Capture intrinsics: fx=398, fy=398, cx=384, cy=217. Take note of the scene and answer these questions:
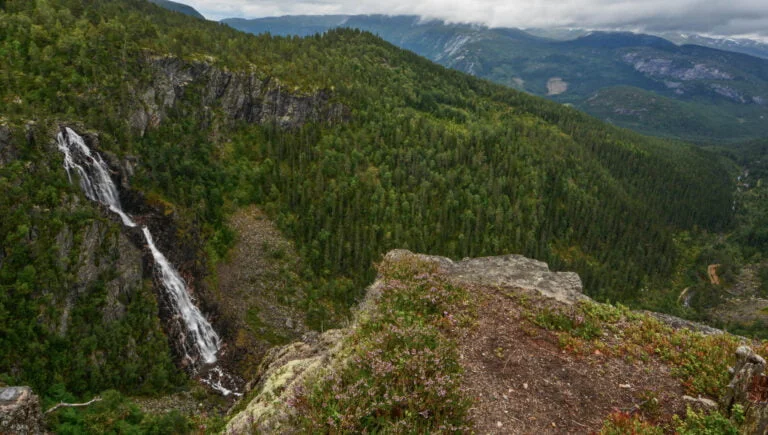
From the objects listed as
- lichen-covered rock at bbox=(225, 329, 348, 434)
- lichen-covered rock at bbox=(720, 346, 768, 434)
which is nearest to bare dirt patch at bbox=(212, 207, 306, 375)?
lichen-covered rock at bbox=(225, 329, 348, 434)

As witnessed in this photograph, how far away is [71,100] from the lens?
67.4 m

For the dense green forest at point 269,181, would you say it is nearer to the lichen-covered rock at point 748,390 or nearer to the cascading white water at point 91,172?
the cascading white water at point 91,172

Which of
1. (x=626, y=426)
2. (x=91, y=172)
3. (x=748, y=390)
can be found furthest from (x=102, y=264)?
(x=748, y=390)

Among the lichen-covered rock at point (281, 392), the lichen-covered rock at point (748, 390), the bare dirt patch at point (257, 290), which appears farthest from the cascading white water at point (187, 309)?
the lichen-covered rock at point (748, 390)

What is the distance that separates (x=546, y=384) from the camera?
14.5 metres

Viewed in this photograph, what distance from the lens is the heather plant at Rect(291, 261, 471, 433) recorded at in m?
11.0

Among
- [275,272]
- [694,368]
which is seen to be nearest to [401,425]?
[694,368]

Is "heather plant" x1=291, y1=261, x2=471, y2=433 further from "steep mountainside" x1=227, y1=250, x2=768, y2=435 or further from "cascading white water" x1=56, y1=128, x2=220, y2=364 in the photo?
"cascading white water" x1=56, y1=128, x2=220, y2=364

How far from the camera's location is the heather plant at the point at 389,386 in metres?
11.0

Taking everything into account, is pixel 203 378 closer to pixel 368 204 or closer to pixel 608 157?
pixel 368 204

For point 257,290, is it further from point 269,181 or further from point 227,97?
point 227,97

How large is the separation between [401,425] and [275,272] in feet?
227

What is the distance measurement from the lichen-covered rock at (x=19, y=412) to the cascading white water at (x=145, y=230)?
4035cm

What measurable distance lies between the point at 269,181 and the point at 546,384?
3364 inches
